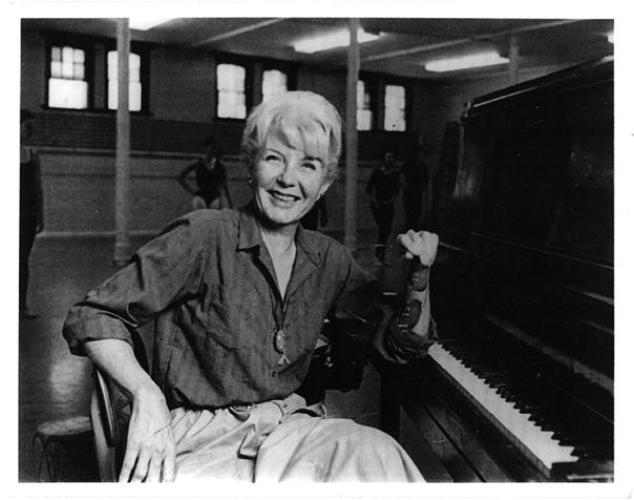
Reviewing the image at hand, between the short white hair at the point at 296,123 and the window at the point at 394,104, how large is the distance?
41.4ft

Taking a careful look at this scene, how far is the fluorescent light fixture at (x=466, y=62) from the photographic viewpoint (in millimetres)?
11852

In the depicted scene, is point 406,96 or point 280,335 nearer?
point 280,335

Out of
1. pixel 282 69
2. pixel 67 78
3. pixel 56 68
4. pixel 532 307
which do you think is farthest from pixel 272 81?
pixel 532 307

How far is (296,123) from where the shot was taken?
1521 millimetres

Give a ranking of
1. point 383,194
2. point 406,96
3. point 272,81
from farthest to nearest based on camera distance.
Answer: point 406,96 < point 272,81 < point 383,194

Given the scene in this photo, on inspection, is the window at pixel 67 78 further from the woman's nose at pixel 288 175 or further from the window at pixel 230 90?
the woman's nose at pixel 288 175

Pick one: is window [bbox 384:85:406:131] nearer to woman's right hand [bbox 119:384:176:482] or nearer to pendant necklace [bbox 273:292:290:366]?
pendant necklace [bbox 273:292:290:366]

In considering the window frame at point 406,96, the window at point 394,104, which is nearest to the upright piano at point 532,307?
the window frame at point 406,96

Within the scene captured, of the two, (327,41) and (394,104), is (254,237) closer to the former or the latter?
(327,41)

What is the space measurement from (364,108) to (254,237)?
41.0 feet

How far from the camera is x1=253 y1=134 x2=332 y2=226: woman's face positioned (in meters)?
1.54

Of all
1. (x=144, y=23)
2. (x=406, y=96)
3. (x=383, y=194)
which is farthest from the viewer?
(x=406, y=96)

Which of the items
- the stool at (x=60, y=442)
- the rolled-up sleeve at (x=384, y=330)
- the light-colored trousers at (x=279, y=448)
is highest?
the rolled-up sleeve at (x=384, y=330)

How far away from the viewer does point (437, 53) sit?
11977mm
